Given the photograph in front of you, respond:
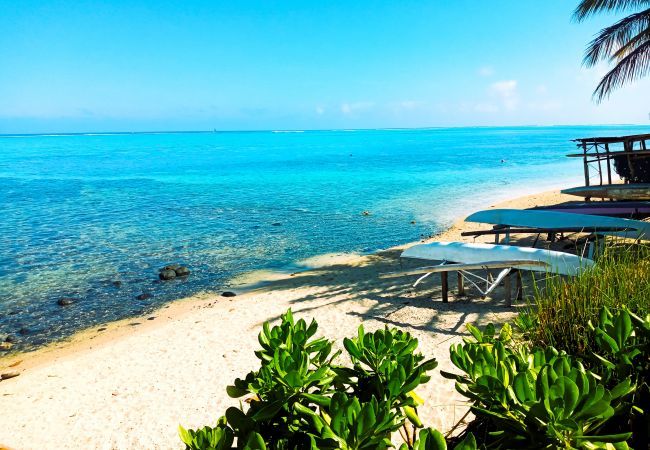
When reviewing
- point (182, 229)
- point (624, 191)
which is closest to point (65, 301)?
point (182, 229)

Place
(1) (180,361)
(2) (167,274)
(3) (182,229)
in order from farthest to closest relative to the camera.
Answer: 1. (3) (182,229)
2. (2) (167,274)
3. (1) (180,361)

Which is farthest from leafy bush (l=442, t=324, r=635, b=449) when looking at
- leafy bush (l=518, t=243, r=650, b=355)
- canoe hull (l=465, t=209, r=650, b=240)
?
canoe hull (l=465, t=209, r=650, b=240)

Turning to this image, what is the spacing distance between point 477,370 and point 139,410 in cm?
451

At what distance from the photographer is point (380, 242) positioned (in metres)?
→ 14.3

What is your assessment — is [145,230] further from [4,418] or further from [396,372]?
[396,372]

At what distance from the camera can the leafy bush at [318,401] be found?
1.23 metres

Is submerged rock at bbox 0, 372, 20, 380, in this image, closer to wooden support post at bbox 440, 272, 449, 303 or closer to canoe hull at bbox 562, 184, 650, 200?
wooden support post at bbox 440, 272, 449, 303

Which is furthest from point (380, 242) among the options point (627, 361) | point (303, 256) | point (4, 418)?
point (627, 361)

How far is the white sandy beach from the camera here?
4.62 m

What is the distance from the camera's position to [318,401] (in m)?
1.39

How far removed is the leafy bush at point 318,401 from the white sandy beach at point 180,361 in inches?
86.2

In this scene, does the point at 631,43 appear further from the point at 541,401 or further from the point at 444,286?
the point at 541,401

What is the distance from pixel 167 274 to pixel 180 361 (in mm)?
5695

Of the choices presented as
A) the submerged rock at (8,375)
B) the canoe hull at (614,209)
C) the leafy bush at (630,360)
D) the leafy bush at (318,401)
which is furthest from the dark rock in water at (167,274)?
the leafy bush at (630,360)
